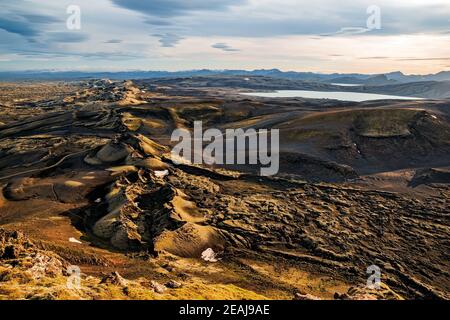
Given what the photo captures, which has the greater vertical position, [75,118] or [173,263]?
[75,118]

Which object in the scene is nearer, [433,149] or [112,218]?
[112,218]

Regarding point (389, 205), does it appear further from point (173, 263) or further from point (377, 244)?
point (173, 263)
